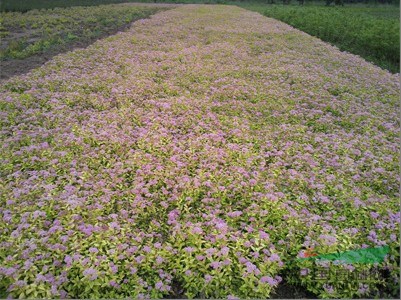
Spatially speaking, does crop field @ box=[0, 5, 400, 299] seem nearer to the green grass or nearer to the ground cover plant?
the ground cover plant

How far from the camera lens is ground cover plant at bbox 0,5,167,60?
13.5 metres

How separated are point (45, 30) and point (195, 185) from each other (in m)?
16.8

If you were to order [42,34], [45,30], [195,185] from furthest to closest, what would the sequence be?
1. [45,30]
2. [42,34]
3. [195,185]

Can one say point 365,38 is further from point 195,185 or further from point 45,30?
point 45,30

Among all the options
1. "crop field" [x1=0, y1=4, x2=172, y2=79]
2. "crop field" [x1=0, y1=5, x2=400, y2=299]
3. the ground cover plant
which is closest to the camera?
"crop field" [x1=0, y1=5, x2=400, y2=299]

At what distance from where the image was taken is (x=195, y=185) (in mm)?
4918

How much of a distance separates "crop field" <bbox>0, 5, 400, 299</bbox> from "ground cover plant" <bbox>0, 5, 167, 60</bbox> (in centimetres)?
441

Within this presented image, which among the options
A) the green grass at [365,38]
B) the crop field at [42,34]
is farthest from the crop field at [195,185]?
the green grass at [365,38]

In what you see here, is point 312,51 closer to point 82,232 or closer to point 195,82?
point 195,82

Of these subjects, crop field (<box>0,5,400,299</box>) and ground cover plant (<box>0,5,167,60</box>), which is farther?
ground cover plant (<box>0,5,167,60</box>)

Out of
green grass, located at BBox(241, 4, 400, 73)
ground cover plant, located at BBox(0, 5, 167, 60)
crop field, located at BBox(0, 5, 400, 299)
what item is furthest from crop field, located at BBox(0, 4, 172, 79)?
green grass, located at BBox(241, 4, 400, 73)

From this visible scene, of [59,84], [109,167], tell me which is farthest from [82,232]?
[59,84]

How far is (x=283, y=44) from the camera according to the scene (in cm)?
1562

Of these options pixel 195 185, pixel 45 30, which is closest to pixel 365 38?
pixel 195 185
